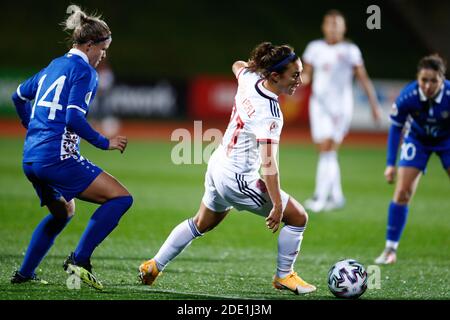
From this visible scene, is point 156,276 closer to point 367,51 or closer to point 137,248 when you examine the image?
point 137,248

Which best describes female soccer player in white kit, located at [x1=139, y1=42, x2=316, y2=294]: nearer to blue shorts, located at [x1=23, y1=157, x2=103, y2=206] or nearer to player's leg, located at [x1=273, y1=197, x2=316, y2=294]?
player's leg, located at [x1=273, y1=197, x2=316, y2=294]

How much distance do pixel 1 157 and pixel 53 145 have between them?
11.0 meters

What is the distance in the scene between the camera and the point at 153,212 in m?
10.4

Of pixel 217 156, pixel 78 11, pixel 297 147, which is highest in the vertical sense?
pixel 78 11

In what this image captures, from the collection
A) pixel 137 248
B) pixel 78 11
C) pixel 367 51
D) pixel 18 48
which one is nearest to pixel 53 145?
pixel 78 11

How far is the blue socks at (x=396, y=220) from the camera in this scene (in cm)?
777

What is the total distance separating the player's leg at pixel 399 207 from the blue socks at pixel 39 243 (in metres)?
3.29

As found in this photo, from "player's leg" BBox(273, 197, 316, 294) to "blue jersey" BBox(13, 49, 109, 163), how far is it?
1.47 meters

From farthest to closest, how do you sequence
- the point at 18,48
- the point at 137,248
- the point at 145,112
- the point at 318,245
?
the point at 18,48 < the point at 145,112 < the point at 318,245 < the point at 137,248

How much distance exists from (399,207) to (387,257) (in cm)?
52

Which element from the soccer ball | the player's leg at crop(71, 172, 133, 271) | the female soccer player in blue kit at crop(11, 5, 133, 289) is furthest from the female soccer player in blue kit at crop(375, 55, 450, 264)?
the female soccer player in blue kit at crop(11, 5, 133, 289)

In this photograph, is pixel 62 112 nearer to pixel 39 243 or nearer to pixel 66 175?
pixel 66 175

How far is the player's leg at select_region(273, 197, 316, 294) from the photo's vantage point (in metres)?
5.81
